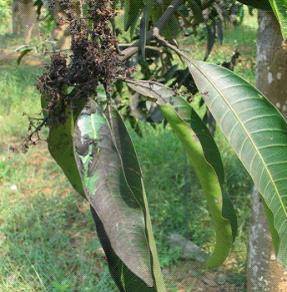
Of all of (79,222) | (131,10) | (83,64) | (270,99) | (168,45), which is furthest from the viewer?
(79,222)

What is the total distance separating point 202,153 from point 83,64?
229 mm

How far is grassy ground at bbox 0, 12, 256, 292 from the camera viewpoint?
2.49 metres

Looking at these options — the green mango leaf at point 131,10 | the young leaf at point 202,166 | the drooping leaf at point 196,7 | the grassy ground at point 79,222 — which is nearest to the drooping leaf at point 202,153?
the young leaf at point 202,166

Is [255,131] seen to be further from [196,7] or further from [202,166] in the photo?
[196,7]

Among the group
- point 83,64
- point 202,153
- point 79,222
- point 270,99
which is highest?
point 83,64

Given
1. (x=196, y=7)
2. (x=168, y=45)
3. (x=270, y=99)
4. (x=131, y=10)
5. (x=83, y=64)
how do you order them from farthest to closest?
(x=270, y=99)
(x=196, y=7)
(x=131, y=10)
(x=168, y=45)
(x=83, y=64)

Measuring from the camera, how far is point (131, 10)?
3.85 feet

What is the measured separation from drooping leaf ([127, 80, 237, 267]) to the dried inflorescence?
72 mm

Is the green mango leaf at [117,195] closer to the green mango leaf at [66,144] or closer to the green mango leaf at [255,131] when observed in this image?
the green mango leaf at [66,144]

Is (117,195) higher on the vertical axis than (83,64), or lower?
lower

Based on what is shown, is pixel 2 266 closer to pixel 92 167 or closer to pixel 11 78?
pixel 92 167

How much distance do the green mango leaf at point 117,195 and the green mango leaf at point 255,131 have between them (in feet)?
0.50

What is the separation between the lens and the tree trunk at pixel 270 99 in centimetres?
154

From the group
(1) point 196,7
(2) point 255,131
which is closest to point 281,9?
(2) point 255,131
